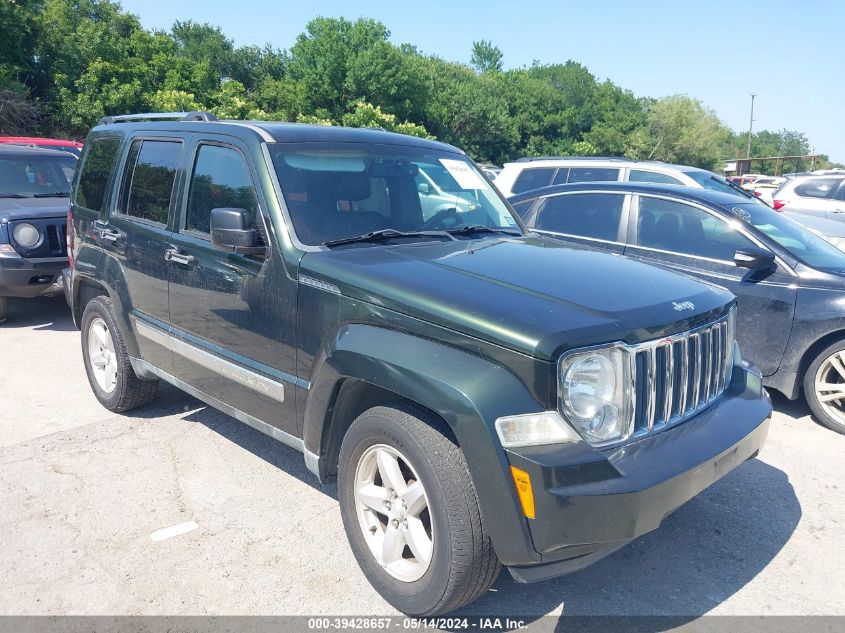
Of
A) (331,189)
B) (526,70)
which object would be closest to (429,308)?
(331,189)

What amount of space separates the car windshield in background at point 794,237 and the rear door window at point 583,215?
101 centimetres

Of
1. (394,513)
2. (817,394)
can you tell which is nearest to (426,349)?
(394,513)

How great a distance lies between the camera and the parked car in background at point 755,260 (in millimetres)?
5133

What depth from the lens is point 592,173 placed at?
987 centimetres

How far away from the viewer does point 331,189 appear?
3721 mm

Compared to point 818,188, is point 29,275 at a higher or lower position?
lower

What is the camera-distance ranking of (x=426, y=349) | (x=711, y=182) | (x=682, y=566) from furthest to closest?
1. (x=711, y=182)
2. (x=682, y=566)
3. (x=426, y=349)

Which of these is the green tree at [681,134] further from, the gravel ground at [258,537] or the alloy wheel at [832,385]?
the gravel ground at [258,537]

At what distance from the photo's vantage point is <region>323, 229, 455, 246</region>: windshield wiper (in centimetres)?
351

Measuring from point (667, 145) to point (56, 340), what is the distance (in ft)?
236

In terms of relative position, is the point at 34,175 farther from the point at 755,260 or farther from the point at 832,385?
the point at 832,385

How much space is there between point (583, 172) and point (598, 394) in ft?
25.4

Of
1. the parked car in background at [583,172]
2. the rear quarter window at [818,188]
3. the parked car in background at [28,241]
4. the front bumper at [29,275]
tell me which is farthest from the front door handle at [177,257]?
the rear quarter window at [818,188]

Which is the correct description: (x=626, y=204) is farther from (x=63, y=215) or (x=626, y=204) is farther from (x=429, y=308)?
(x=63, y=215)
